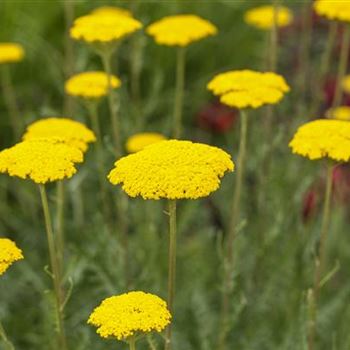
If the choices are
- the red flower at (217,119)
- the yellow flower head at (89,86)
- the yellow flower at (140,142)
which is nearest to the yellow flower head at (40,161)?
the yellow flower head at (89,86)

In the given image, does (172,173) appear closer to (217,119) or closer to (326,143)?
(326,143)

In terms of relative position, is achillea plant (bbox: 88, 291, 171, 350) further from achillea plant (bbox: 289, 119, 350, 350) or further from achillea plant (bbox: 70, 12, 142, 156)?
achillea plant (bbox: 70, 12, 142, 156)

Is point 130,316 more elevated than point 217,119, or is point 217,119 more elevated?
point 130,316

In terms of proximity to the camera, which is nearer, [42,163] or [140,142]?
[42,163]

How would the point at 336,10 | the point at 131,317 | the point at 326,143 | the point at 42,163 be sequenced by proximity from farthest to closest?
the point at 336,10, the point at 326,143, the point at 42,163, the point at 131,317

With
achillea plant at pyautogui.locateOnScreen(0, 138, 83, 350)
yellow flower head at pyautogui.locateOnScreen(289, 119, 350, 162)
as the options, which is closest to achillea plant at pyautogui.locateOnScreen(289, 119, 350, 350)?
yellow flower head at pyautogui.locateOnScreen(289, 119, 350, 162)

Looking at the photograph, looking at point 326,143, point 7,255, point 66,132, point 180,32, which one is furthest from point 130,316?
point 180,32
